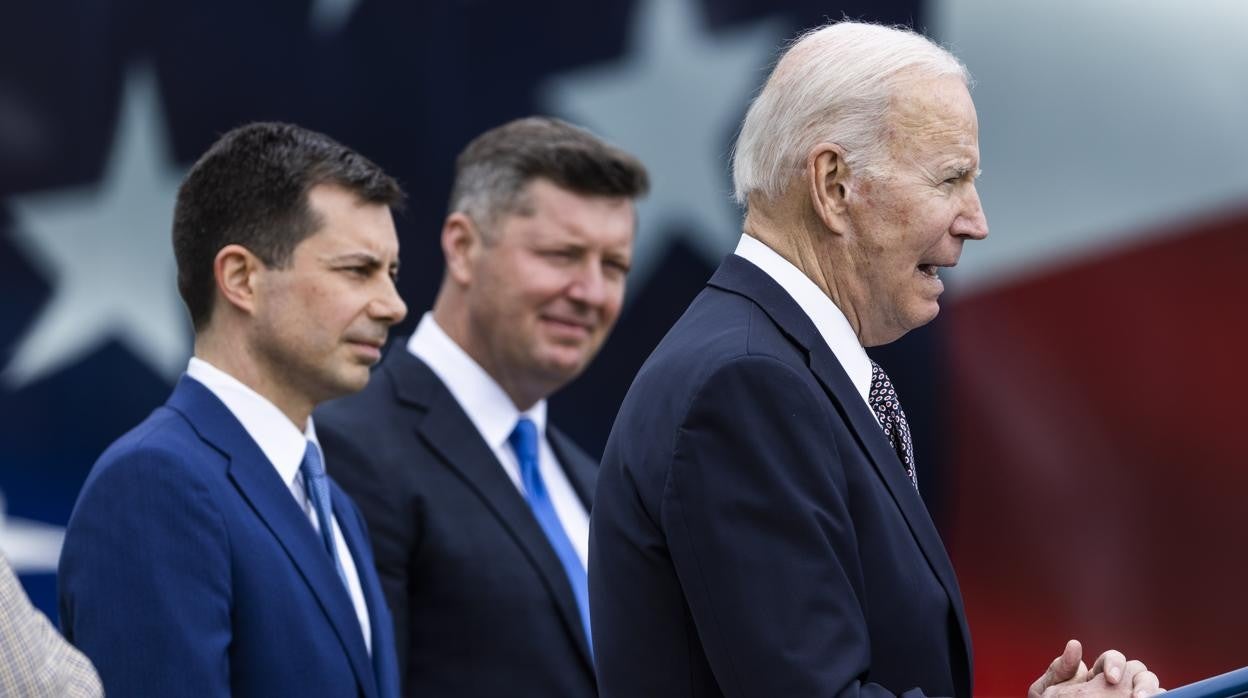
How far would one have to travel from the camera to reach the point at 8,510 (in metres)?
3.20

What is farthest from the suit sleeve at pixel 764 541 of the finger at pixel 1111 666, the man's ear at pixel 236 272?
the man's ear at pixel 236 272

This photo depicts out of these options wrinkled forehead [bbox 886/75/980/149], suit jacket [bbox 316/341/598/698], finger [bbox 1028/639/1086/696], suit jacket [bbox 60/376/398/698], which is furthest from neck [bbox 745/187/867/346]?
suit jacket [bbox 316/341/598/698]

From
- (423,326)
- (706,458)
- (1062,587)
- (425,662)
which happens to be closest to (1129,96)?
(1062,587)

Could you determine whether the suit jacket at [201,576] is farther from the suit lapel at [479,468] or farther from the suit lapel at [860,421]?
the suit lapel at [860,421]

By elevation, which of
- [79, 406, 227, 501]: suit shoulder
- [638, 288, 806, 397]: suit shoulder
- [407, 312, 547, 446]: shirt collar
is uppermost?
[638, 288, 806, 397]: suit shoulder

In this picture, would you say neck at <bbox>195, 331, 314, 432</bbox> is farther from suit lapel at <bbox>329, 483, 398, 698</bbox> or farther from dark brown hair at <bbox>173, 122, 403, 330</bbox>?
suit lapel at <bbox>329, 483, 398, 698</bbox>

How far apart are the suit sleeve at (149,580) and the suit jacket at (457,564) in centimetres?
53

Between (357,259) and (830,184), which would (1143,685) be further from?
(357,259)

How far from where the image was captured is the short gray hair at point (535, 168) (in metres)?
2.89

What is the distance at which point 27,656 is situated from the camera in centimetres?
139

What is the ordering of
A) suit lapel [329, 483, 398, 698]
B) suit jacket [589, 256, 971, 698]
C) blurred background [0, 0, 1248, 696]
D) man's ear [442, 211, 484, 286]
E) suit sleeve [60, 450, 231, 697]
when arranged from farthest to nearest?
blurred background [0, 0, 1248, 696] < man's ear [442, 211, 484, 286] < suit lapel [329, 483, 398, 698] < suit sleeve [60, 450, 231, 697] < suit jacket [589, 256, 971, 698]

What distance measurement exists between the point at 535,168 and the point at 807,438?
4.76ft

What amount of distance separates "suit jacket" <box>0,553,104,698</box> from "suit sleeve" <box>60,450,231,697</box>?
0.40 meters

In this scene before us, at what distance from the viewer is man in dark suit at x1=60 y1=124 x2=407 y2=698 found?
6.19ft
